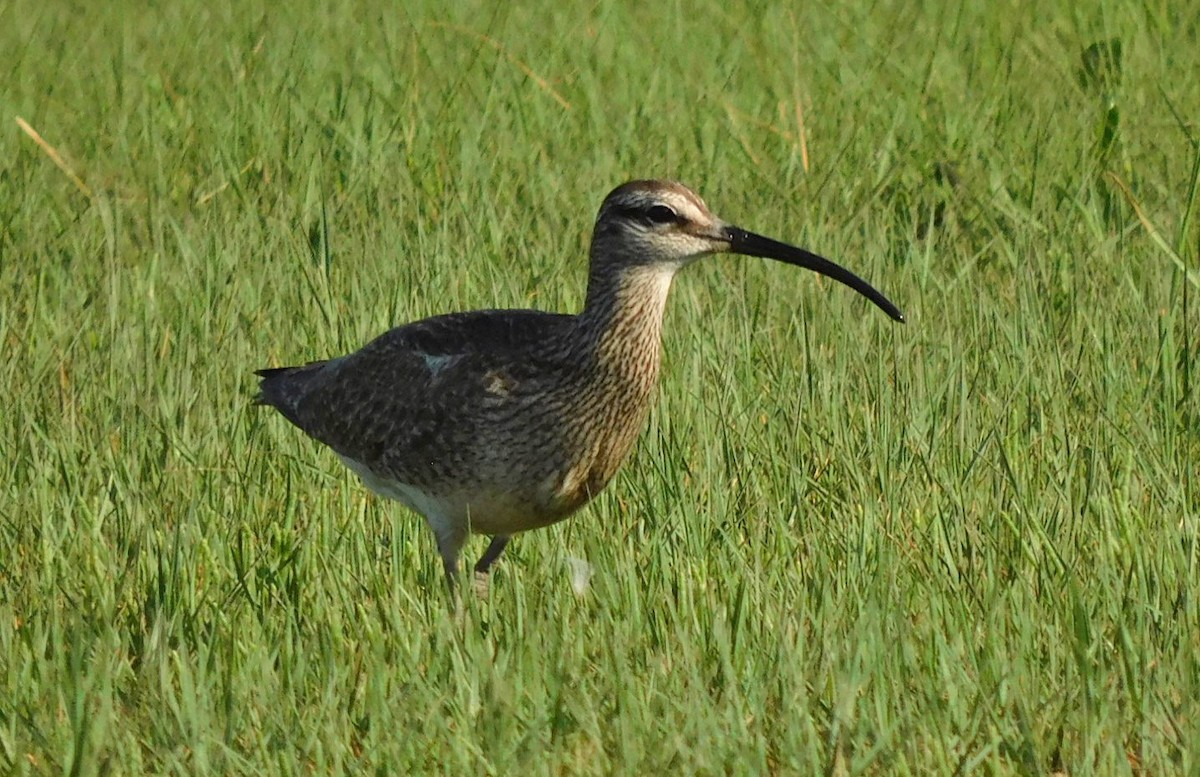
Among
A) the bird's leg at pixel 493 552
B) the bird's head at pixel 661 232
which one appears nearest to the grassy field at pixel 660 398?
the bird's leg at pixel 493 552

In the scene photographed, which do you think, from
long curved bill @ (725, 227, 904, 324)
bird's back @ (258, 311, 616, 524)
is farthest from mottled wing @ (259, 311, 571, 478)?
long curved bill @ (725, 227, 904, 324)

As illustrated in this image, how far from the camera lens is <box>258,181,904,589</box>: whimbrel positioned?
15.8 ft

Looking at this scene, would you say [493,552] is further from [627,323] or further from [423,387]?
[627,323]

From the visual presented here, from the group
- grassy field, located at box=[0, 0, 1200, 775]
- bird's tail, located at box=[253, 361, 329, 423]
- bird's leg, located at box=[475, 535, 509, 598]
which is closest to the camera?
grassy field, located at box=[0, 0, 1200, 775]

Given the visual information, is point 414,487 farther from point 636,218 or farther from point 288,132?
point 288,132

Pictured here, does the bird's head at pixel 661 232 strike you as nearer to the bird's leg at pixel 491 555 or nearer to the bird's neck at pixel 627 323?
the bird's neck at pixel 627 323

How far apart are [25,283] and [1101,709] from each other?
14.6ft

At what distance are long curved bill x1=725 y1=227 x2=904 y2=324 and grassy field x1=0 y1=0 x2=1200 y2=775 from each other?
0.32 m

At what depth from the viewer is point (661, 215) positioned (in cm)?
488

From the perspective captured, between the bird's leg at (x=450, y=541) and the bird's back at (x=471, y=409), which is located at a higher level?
the bird's back at (x=471, y=409)

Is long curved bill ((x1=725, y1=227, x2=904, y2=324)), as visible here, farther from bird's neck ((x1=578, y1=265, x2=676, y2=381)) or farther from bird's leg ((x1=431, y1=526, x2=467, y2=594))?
bird's leg ((x1=431, y1=526, x2=467, y2=594))

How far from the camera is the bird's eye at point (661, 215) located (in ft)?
16.0

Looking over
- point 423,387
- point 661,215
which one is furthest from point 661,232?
point 423,387

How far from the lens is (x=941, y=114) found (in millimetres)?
8062
